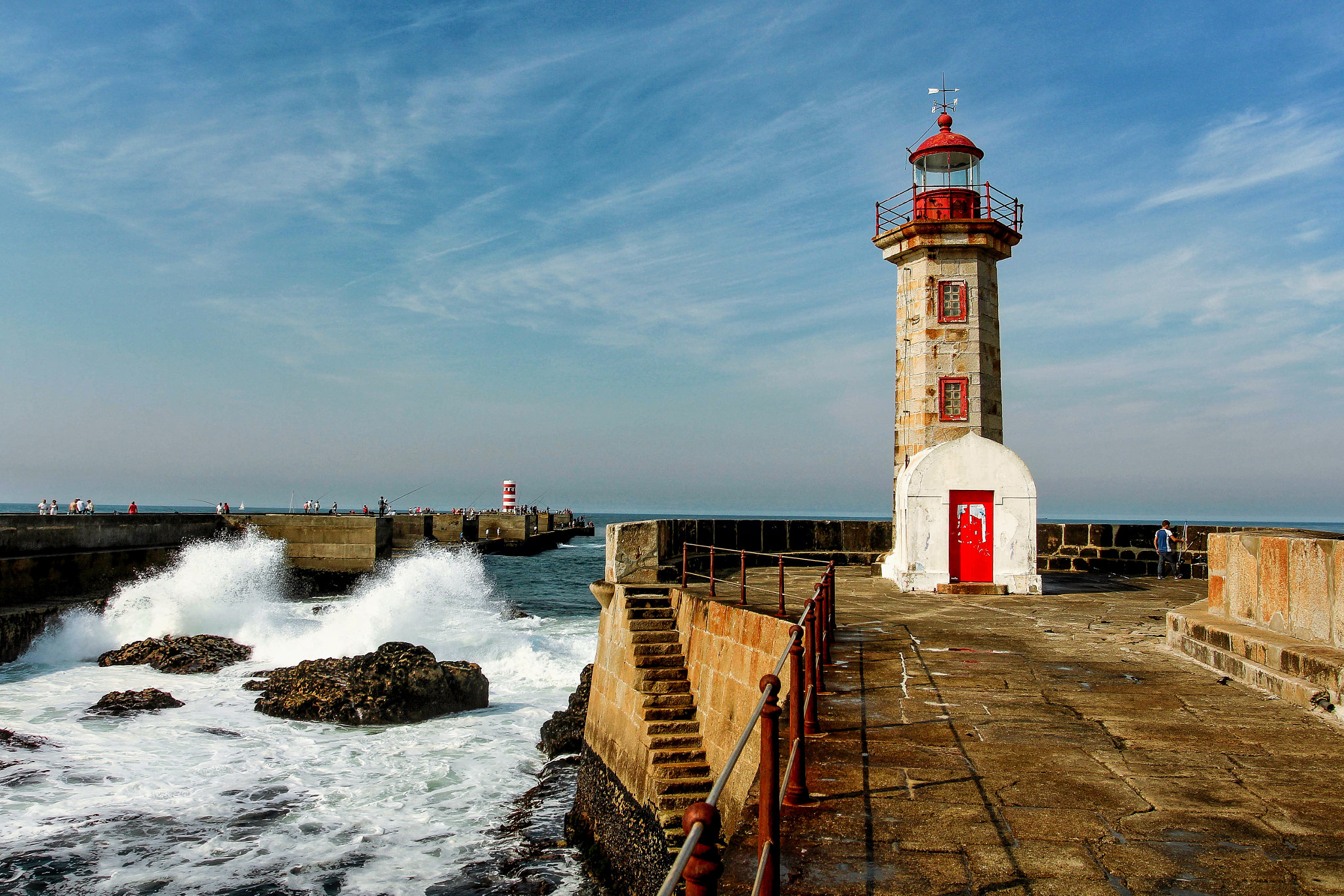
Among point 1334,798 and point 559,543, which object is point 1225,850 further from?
point 559,543

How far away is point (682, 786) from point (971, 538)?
235 inches

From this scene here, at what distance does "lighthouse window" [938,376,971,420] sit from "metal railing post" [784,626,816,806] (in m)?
10.8

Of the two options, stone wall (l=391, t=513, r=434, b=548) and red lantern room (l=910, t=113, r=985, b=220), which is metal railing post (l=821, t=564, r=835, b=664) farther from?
stone wall (l=391, t=513, r=434, b=548)

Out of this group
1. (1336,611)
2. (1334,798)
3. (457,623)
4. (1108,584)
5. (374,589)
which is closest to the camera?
(1334,798)

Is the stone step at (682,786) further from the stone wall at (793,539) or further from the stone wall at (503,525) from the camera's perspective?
the stone wall at (503,525)

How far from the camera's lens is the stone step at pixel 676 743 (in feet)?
25.1

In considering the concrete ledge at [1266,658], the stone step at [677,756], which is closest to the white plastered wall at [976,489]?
the concrete ledge at [1266,658]

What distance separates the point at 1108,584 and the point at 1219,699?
827cm

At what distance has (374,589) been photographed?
23.5 m

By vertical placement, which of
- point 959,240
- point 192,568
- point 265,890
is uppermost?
point 959,240

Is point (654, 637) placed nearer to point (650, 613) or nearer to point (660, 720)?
point (650, 613)

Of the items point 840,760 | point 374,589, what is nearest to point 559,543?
point 374,589

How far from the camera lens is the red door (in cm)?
1140

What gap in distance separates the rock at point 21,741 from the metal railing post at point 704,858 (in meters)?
11.5
